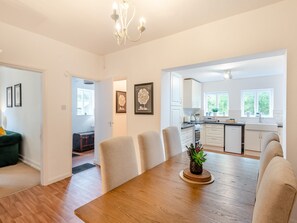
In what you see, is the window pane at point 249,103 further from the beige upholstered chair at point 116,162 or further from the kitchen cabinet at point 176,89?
the beige upholstered chair at point 116,162

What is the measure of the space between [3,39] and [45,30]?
0.57 m

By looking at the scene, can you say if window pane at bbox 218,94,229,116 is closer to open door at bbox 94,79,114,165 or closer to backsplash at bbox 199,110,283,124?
backsplash at bbox 199,110,283,124

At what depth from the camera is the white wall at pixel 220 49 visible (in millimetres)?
1811

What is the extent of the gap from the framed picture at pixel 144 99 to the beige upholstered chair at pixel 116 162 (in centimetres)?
144

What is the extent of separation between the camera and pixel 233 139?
4.69m

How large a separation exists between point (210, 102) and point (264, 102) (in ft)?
5.39

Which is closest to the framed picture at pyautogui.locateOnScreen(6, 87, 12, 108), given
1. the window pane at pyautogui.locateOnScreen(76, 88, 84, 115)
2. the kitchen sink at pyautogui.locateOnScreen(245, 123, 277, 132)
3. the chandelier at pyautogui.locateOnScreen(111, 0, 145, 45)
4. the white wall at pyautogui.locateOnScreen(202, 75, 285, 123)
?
the window pane at pyautogui.locateOnScreen(76, 88, 84, 115)

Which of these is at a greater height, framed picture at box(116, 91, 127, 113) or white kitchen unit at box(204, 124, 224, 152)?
framed picture at box(116, 91, 127, 113)

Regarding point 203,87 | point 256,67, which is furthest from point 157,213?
point 203,87

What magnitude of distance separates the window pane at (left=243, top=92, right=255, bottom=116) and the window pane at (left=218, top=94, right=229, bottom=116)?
54 centimetres

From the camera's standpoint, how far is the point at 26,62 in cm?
253

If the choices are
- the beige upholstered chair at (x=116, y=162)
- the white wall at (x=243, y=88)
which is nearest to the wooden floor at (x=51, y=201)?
the beige upholstered chair at (x=116, y=162)

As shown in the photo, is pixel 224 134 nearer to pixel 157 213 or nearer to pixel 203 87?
pixel 203 87

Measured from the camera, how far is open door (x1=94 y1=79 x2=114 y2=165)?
3535 millimetres
